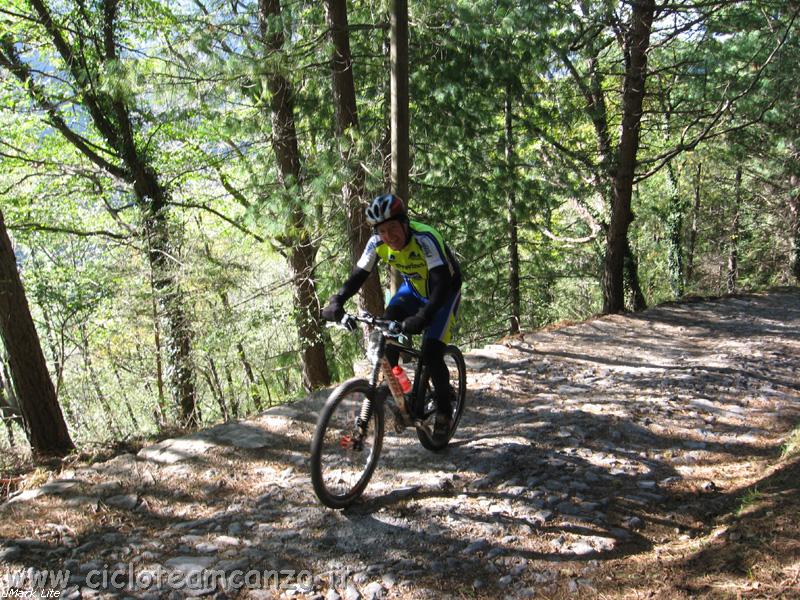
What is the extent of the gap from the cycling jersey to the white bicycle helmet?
309 millimetres

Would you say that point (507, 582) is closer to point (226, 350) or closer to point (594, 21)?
point (226, 350)

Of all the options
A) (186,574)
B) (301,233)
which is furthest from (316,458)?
(301,233)

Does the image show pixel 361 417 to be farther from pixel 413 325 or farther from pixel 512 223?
pixel 512 223

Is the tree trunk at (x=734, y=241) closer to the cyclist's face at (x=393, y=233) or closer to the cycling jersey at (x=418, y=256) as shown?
the cycling jersey at (x=418, y=256)

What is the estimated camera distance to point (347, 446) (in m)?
4.09

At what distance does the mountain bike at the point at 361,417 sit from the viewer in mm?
3881

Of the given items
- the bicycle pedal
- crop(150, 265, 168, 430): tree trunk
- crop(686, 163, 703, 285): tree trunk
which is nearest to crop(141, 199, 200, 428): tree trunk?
crop(150, 265, 168, 430): tree trunk

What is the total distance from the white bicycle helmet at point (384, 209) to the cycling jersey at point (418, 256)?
31 cm

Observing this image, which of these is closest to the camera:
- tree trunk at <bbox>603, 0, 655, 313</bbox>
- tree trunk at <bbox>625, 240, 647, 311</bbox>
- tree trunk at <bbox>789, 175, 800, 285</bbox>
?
tree trunk at <bbox>603, 0, 655, 313</bbox>

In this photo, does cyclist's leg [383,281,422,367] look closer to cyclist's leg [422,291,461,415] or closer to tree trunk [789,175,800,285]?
cyclist's leg [422,291,461,415]

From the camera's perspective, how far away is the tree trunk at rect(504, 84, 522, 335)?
10781mm

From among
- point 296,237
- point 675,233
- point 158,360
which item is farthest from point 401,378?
point 675,233

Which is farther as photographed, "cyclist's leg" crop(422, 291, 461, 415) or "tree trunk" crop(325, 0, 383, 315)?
"tree trunk" crop(325, 0, 383, 315)

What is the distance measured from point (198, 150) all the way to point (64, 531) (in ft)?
39.0
